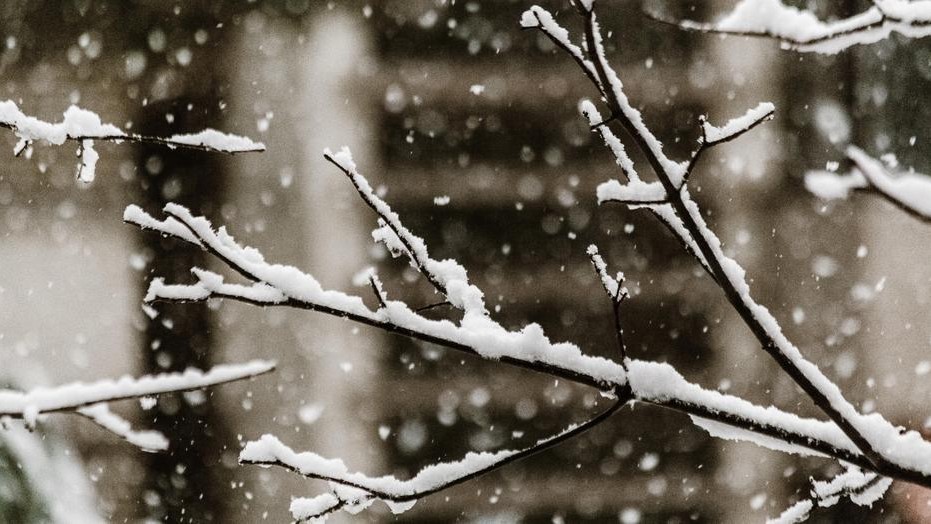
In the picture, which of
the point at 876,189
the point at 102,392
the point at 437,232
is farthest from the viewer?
the point at 437,232

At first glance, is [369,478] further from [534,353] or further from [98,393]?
[98,393]

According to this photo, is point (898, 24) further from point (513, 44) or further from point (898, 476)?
point (513, 44)

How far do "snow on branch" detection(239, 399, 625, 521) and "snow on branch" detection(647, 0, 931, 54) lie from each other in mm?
544

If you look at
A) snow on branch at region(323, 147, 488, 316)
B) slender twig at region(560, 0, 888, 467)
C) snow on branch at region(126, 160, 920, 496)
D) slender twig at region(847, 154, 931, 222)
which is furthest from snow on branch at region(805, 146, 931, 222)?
snow on branch at region(323, 147, 488, 316)

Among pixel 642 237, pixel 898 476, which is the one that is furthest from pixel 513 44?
pixel 898 476

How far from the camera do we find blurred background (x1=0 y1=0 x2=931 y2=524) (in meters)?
3.52

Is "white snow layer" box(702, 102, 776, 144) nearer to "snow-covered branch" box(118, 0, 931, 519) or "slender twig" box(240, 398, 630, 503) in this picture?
"snow-covered branch" box(118, 0, 931, 519)

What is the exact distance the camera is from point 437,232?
3.48 m

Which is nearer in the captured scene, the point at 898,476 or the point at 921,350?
the point at 898,476

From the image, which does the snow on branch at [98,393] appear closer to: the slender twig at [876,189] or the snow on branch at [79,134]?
the snow on branch at [79,134]

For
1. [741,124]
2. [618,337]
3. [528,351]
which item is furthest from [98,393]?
[741,124]

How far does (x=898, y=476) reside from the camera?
3.42 feet

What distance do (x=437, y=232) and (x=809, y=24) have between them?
257cm

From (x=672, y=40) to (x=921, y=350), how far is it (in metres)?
2.07
